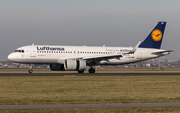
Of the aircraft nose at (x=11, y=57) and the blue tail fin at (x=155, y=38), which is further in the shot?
the blue tail fin at (x=155, y=38)

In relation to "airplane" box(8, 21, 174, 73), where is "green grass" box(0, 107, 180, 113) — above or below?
below

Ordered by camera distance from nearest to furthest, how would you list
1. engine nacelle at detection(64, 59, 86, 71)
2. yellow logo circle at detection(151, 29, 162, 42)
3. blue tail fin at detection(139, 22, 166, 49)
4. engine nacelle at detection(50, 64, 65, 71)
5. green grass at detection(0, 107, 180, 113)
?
1. green grass at detection(0, 107, 180, 113)
2. engine nacelle at detection(64, 59, 86, 71)
3. engine nacelle at detection(50, 64, 65, 71)
4. blue tail fin at detection(139, 22, 166, 49)
5. yellow logo circle at detection(151, 29, 162, 42)

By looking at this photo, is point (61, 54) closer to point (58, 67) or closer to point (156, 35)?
point (58, 67)

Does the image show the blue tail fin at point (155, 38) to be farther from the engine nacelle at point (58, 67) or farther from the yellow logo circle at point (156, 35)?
the engine nacelle at point (58, 67)

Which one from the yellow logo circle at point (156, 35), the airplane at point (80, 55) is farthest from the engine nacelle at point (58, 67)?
the yellow logo circle at point (156, 35)

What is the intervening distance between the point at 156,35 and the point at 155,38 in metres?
0.59

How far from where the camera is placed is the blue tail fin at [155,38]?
165 feet

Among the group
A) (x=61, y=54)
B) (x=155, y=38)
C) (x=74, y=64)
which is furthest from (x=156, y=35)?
(x=61, y=54)

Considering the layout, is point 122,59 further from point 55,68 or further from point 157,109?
point 157,109

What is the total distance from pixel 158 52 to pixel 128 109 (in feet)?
123

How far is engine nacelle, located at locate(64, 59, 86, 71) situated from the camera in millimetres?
40938

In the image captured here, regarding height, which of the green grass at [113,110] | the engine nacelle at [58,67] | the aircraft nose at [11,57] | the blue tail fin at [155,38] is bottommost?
the green grass at [113,110]

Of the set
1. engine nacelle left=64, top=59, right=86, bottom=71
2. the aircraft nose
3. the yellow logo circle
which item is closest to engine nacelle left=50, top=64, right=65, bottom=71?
engine nacelle left=64, top=59, right=86, bottom=71

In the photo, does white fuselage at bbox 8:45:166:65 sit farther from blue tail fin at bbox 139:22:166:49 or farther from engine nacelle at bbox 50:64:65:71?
blue tail fin at bbox 139:22:166:49
